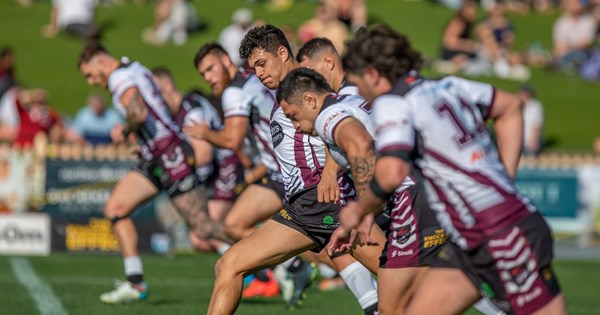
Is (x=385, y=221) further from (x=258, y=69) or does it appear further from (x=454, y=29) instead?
(x=454, y=29)

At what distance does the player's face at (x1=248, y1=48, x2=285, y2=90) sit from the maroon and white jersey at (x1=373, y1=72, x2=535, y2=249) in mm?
2397

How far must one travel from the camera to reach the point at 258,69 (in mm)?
8641

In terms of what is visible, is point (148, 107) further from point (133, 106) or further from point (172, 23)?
point (172, 23)

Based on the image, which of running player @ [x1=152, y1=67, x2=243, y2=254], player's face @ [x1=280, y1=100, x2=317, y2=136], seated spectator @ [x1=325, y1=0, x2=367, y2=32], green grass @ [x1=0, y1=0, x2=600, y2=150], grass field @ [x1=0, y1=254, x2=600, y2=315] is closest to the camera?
player's face @ [x1=280, y1=100, x2=317, y2=136]

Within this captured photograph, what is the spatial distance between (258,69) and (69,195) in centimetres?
1121

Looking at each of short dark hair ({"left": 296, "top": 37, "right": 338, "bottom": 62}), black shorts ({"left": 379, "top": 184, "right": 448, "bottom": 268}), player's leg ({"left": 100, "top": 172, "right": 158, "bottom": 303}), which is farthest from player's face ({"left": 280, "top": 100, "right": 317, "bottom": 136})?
player's leg ({"left": 100, "top": 172, "right": 158, "bottom": 303})

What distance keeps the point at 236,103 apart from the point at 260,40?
217cm

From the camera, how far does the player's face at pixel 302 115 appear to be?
765 cm

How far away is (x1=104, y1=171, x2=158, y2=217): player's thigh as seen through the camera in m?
12.1

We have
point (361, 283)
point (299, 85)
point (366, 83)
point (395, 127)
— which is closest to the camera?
point (395, 127)

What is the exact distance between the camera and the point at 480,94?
6504mm

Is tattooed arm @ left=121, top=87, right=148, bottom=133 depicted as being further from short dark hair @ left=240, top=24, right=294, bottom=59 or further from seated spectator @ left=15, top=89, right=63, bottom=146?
seated spectator @ left=15, top=89, right=63, bottom=146

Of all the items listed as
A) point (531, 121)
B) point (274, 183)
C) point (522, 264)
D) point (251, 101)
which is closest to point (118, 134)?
point (274, 183)

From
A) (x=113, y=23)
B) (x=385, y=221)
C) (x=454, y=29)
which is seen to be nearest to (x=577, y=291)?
(x=385, y=221)
